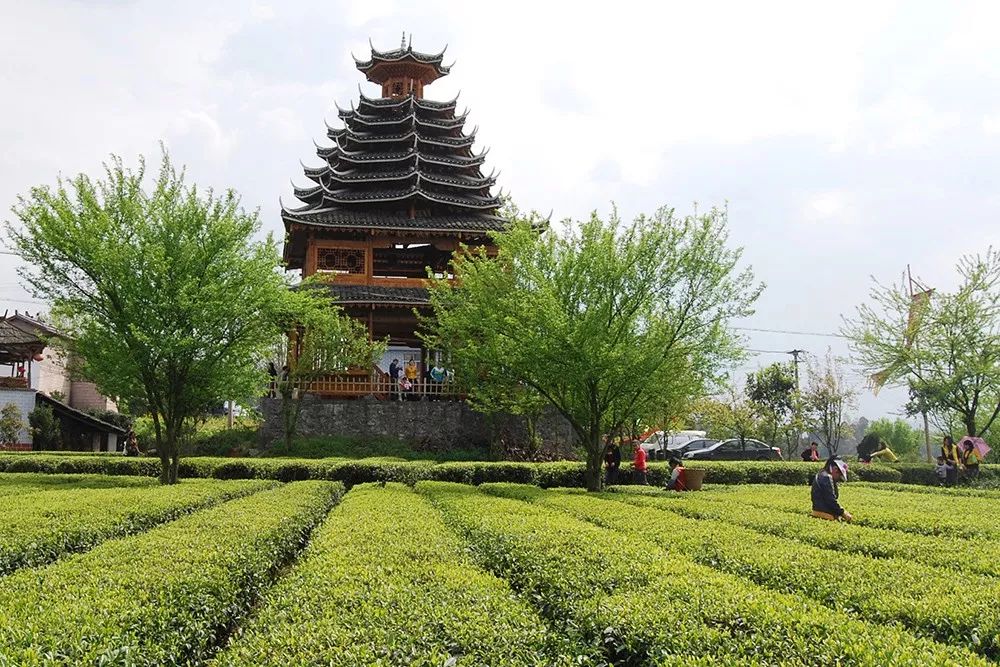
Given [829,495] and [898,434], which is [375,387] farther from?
[898,434]

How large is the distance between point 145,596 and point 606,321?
12.2 meters

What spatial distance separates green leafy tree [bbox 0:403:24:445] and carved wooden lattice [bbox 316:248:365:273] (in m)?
16.4

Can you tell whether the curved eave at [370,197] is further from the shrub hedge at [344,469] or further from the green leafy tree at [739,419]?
the green leafy tree at [739,419]

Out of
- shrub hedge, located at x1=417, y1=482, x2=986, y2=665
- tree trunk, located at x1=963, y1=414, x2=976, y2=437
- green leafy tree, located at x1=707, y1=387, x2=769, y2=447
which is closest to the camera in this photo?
shrub hedge, located at x1=417, y1=482, x2=986, y2=665

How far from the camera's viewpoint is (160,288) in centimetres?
1708

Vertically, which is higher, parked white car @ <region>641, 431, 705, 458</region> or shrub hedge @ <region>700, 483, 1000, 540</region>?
parked white car @ <region>641, 431, 705, 458</region>

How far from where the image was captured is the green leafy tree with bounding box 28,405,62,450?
1467 inches

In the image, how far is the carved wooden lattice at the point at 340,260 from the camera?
31.9m

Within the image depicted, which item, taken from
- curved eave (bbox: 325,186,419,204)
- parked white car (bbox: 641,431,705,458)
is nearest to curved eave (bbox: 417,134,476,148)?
curved eave (bbox: 325,186,419,204)

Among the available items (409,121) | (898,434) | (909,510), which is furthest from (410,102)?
(898,434)

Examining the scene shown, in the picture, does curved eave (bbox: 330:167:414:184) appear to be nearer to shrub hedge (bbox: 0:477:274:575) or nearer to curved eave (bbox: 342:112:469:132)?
curved eave (bbox: 342:112:469:132)

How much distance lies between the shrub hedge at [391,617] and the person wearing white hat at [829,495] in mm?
6344

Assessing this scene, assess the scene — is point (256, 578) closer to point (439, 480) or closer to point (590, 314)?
point (590, 314)

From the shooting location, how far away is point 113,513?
11180mm
